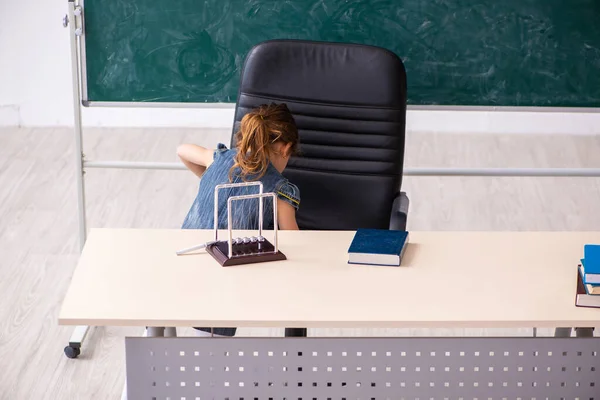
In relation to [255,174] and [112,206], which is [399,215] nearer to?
[255,174]

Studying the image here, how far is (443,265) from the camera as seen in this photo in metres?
2.40

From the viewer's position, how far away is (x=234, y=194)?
263cm

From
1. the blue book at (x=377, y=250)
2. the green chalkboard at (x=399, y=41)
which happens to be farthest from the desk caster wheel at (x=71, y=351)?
the blue book at (x=377, y=250)

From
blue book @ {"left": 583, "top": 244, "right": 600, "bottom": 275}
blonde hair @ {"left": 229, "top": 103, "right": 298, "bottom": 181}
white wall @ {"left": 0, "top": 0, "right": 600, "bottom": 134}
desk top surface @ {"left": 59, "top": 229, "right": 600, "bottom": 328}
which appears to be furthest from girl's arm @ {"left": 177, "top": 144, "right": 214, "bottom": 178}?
white wall @ {"left": 0, "top": 0, "right": 600, "bottom": 134}

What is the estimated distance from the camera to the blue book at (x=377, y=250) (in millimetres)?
2375

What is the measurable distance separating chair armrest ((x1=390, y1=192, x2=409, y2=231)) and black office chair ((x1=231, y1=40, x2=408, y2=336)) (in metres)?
0.01

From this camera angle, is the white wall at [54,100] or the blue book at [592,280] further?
the white wall at [54,100]

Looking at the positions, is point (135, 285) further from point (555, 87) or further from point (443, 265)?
point (555, 87)

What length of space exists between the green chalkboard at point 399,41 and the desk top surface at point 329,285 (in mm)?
1007

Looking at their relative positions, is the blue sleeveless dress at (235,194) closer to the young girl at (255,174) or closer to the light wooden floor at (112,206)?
the young girl at (255,174)

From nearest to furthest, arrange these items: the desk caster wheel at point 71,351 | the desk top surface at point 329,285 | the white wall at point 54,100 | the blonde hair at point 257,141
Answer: the desk top surface at point 329,285 → the blonde hair at point 257,141 → the desk caster wheel at point 71,351 → the white wall at point 54,100

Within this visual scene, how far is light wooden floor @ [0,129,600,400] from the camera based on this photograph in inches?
132

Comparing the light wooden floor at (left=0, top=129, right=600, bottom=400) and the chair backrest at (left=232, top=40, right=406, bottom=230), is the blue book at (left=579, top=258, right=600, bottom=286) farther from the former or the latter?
the light wooden floor at (left=0, top=129, right=600, bottom=400)

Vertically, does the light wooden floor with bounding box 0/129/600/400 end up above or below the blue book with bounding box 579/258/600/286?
below
